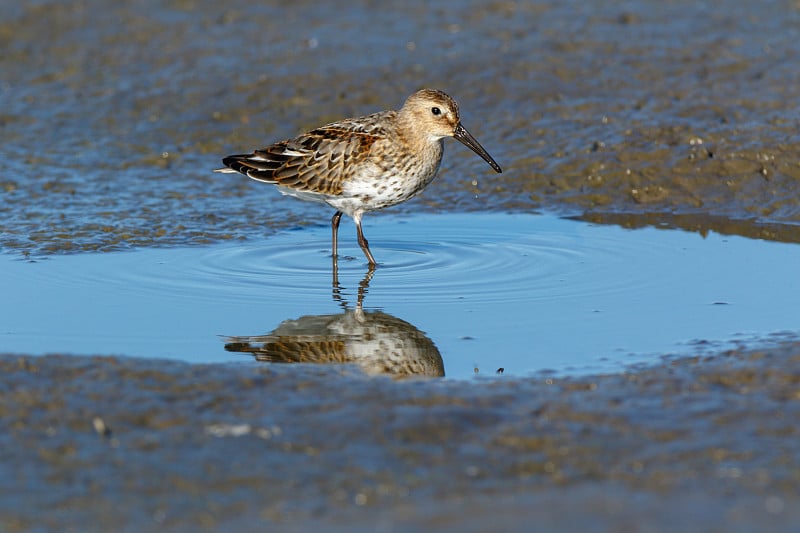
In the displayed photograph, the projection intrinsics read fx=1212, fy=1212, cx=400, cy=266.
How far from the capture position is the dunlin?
11.0 meters

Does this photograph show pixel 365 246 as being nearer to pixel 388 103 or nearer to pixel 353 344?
pixel 353 344

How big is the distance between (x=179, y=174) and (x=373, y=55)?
11.0ft

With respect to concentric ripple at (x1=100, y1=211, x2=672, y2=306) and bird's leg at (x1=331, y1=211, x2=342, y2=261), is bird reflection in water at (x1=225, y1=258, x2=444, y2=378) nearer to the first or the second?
concentric ripple at (x1=100, y1=211, x2=672, y2=306)

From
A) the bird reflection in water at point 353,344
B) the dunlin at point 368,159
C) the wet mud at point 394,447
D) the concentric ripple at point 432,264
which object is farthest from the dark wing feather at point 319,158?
the wet mud at point 394,447

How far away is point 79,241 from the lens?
11484mm

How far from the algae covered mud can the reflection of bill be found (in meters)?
0.14

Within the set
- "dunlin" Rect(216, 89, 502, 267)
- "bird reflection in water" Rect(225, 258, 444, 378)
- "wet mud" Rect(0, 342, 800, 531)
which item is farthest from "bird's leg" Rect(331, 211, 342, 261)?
"wet mud" Rect(0, 342, 800, 531)

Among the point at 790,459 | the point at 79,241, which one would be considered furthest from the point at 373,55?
the point at 790,459

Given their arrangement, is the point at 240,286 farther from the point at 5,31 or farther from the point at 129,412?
the point at 5,31

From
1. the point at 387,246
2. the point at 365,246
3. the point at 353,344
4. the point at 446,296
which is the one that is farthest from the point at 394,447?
the point at 387,246

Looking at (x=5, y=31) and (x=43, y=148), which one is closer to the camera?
(x=43, y=148)

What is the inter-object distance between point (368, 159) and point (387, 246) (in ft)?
3.30

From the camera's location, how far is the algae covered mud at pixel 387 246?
6.08 m

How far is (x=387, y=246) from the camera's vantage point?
456 inches
